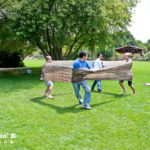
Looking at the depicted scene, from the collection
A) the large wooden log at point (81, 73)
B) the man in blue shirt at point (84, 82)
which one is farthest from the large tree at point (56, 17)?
the man in blue shirt at point (84, 82)

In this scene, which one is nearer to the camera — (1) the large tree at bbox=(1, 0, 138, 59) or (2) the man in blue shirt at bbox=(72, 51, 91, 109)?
(2) the man in blue shirt at bbox=(72, 51, 91, 109)

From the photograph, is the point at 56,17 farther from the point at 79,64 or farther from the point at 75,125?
the point at 75,125

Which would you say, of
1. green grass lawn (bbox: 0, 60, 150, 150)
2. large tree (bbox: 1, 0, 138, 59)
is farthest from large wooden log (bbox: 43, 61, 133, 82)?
large tree (bbox: 1, 0, 138, 59)

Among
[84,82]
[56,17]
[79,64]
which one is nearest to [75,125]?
[84,82]

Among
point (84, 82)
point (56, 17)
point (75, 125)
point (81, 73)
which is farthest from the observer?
point (56, 17)

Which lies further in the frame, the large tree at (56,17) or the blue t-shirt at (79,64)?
the large tree at (56,17)

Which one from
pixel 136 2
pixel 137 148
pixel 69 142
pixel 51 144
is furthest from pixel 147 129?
pixel 136 2

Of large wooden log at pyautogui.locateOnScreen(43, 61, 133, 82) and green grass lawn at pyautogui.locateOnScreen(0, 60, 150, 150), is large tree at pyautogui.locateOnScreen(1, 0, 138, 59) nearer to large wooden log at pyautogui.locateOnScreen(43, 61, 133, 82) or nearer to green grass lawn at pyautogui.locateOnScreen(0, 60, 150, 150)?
large wooden log at pyautogui.locateOnScreen(43, 61, 133, 82)

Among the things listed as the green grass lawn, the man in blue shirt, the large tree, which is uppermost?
the large tree

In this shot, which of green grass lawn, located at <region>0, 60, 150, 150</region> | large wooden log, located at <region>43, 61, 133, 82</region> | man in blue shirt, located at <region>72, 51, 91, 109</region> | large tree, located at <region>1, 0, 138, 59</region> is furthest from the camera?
large tree, located at <region>1, 0, 138, 59</region>

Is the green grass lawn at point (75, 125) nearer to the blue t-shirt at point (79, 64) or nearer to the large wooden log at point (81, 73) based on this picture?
the large wooden log at point (81, 73)

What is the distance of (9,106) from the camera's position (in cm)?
721

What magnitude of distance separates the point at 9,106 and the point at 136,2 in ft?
75.9

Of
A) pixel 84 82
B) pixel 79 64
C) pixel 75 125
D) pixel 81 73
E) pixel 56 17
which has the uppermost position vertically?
pixel 56 17
